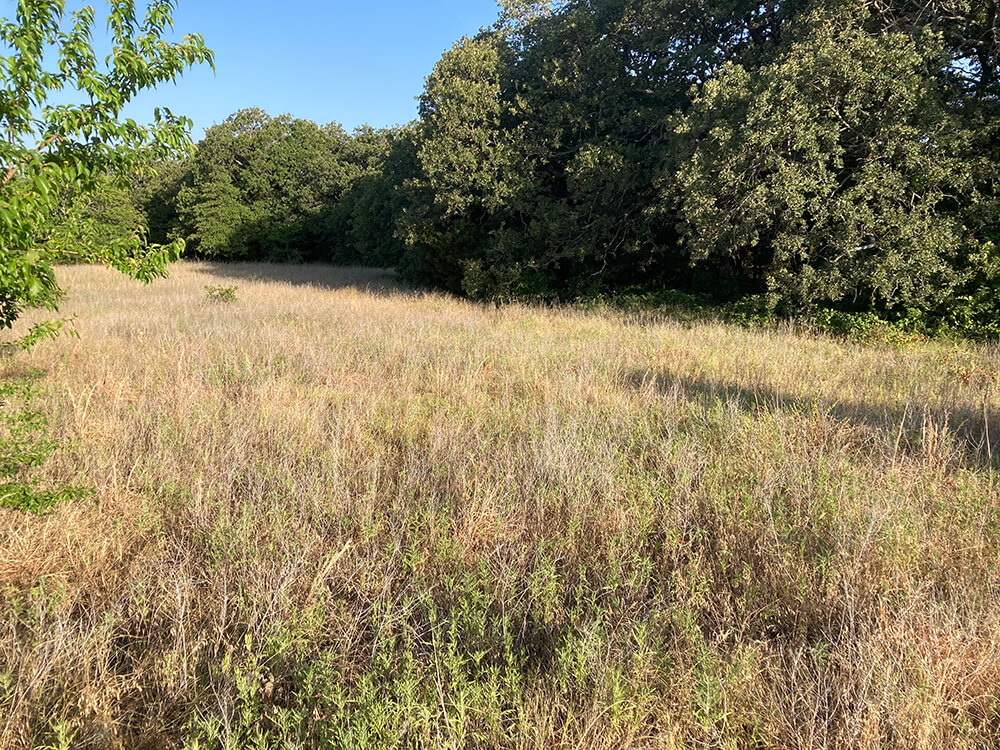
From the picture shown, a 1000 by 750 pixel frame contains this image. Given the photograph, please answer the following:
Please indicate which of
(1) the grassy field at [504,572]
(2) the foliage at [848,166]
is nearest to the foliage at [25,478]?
(1) the grassy field at [504,572]

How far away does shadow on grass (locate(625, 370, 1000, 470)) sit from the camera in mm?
4324

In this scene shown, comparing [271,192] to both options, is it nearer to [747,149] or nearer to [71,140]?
[747,149]

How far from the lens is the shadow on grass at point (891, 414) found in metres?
4.32

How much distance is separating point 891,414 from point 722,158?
6683 mm

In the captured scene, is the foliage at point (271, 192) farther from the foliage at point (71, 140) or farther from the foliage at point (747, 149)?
the foliage at point (71, 140)

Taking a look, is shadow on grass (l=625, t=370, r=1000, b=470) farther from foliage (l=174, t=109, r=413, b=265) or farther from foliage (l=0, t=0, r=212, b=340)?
foliage (l=174, t=109, r=413, b=265)

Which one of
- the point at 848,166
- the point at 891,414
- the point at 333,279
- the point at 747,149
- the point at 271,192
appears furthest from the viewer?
the point at 271,192

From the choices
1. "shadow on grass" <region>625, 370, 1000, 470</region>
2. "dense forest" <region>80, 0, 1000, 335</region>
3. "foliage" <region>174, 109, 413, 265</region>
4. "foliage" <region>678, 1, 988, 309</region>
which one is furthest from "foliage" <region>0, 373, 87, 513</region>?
"foliage" <region>174, 109, 413, 265</region>

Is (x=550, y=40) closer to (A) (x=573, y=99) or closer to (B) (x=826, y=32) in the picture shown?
(A) (x=573, y=99)

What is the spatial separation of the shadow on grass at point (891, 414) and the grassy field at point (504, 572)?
0.05 meters

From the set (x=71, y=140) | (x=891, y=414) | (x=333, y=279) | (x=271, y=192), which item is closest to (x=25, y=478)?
(x=71, y=140)

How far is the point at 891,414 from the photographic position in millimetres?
5297

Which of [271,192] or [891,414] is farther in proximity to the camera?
[271,192]

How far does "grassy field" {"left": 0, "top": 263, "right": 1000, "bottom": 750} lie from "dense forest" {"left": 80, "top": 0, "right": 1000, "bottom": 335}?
2.05m
